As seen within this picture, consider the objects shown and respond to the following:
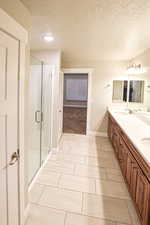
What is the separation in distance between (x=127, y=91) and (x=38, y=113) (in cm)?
292

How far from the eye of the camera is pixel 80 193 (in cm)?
215

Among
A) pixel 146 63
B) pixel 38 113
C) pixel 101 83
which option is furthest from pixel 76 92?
pixel 38 113

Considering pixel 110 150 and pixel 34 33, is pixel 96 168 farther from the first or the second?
pixel 34 33

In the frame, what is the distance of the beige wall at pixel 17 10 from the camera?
1176 mm

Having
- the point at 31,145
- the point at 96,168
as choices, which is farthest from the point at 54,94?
the point at 96,168

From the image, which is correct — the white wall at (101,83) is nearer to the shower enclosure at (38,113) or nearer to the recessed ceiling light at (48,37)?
the shower enclosure at (38,113)

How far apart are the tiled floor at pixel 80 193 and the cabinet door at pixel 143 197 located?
1.03ft

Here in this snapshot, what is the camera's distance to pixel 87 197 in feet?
6.81

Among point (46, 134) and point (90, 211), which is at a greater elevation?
point (46, 134)

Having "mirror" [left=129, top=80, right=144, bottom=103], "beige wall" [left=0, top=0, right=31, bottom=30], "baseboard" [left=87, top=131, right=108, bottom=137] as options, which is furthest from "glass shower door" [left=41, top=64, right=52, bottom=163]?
"mirror" [left=129, top=80, right=144, bottom=103]

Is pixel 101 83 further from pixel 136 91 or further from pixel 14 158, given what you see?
pixel 14 158

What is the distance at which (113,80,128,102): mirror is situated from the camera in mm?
4469

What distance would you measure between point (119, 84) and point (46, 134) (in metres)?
2.75

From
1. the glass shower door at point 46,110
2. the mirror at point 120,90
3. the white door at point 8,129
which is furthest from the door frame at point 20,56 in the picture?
the mirror at point 120,90
